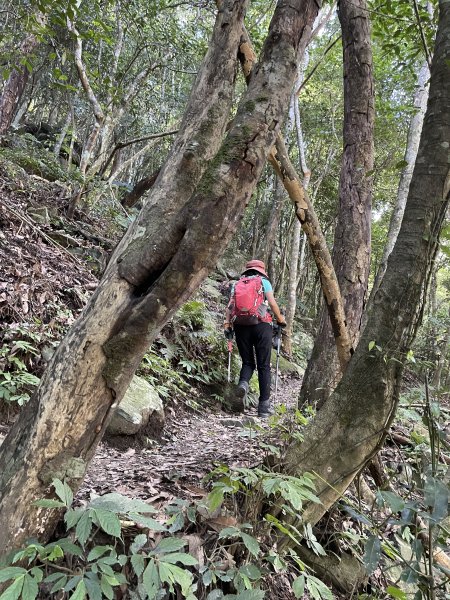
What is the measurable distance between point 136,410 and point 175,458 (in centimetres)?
90

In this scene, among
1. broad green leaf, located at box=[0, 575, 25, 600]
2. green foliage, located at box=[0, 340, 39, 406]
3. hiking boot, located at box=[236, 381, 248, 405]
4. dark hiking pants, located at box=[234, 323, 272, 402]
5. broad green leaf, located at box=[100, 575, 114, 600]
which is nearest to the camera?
broad green leaf, located at box=[0, 575, 25, 600]

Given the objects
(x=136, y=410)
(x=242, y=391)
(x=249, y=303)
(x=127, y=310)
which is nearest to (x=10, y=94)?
(x=249, y=303)

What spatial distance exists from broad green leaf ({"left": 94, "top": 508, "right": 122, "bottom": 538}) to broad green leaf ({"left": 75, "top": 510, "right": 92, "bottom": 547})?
0.04 metres

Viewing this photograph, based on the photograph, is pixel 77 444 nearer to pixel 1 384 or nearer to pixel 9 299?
pixel 1 384

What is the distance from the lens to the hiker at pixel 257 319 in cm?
577

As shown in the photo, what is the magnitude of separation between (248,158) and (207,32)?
1261 centimetres

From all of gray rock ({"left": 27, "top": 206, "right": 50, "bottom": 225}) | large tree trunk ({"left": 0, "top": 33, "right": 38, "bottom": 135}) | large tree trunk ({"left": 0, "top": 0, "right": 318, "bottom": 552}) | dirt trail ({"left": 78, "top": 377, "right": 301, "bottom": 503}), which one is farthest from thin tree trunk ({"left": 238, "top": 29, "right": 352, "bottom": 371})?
large tree trunk ({"left": 0, "top": 33, "right": 38, "bottom": 135})

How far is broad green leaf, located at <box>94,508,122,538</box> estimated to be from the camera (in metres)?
1.58

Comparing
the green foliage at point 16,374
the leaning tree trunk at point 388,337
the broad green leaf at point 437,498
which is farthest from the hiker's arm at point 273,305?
the broad green leaf at point 437,498

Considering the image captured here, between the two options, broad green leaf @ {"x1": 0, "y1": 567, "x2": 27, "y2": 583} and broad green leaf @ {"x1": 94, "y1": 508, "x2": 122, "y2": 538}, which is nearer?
broad green leaf @ {"x1": 0, "y1": 567, "x2": 27, "y2": 583}

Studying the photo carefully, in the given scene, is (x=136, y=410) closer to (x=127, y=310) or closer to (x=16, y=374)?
(x=16, y=374)

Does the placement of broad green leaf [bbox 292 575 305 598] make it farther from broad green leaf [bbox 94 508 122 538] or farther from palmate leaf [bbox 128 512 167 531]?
broad green leaf [bbox 94 508 122 538]

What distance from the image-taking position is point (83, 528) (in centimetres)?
162

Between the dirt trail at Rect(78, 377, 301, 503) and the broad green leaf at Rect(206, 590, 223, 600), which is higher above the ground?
the broad green leaf at Rect(206, 590, 223, 600)
